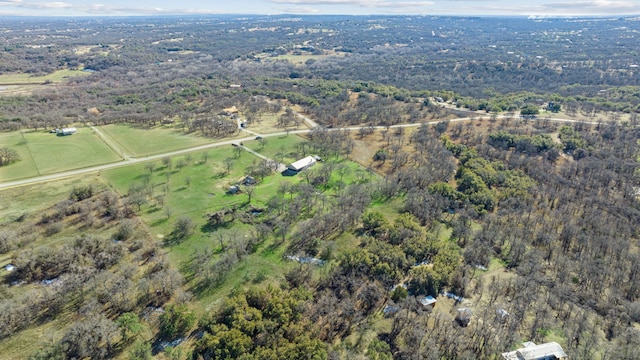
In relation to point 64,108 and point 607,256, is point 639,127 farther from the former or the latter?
point 64,108

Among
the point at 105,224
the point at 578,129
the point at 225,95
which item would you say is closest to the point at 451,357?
the point at 105,224

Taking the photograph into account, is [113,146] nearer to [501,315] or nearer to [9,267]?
[9,267]

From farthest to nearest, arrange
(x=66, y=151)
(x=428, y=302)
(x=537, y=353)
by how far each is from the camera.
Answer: (x=66, y=151) → (x=428, y=302) → (x=537, y=353)

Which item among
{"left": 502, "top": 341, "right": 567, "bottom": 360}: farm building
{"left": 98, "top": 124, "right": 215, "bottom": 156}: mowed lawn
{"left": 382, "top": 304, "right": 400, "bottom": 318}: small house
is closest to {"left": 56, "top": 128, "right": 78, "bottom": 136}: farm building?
{"left": 98, "top": 124, "right": 215, "bottom": 156}: mowed lawn

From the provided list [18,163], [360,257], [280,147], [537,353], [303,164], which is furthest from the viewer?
[280,147]

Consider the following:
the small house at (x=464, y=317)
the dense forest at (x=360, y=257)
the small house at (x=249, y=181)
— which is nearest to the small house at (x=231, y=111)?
the dense forest at (x=360, y=257)

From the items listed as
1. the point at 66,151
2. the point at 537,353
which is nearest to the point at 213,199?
the point at 66,151

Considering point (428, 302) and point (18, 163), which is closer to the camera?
point (428, 302)
